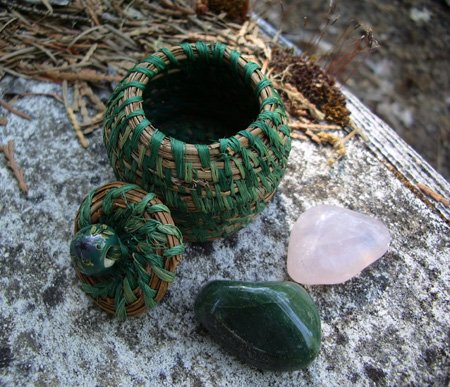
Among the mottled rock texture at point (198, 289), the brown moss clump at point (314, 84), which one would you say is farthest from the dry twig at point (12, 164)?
the brown moss clump at point (314, 84)

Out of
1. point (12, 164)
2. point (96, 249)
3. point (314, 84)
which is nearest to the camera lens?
point (96, 249)

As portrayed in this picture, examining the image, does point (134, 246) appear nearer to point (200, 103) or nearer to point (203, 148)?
point (203, 148)

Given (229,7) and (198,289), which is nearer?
(198,289)

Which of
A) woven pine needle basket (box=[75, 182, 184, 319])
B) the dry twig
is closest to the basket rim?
woven pine needle basket (box=[75, 182, 184, 319])

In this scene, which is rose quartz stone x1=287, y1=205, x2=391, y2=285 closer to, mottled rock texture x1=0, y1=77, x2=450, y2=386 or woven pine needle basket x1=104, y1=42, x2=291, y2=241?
mottled rock texture x1=0, y1=77, x2=450, y2=386

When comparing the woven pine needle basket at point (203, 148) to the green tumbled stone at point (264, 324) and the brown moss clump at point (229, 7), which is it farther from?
the brown moss clump at point (229, 7)

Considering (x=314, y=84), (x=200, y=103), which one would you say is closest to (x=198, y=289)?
(x=200, y=103)
